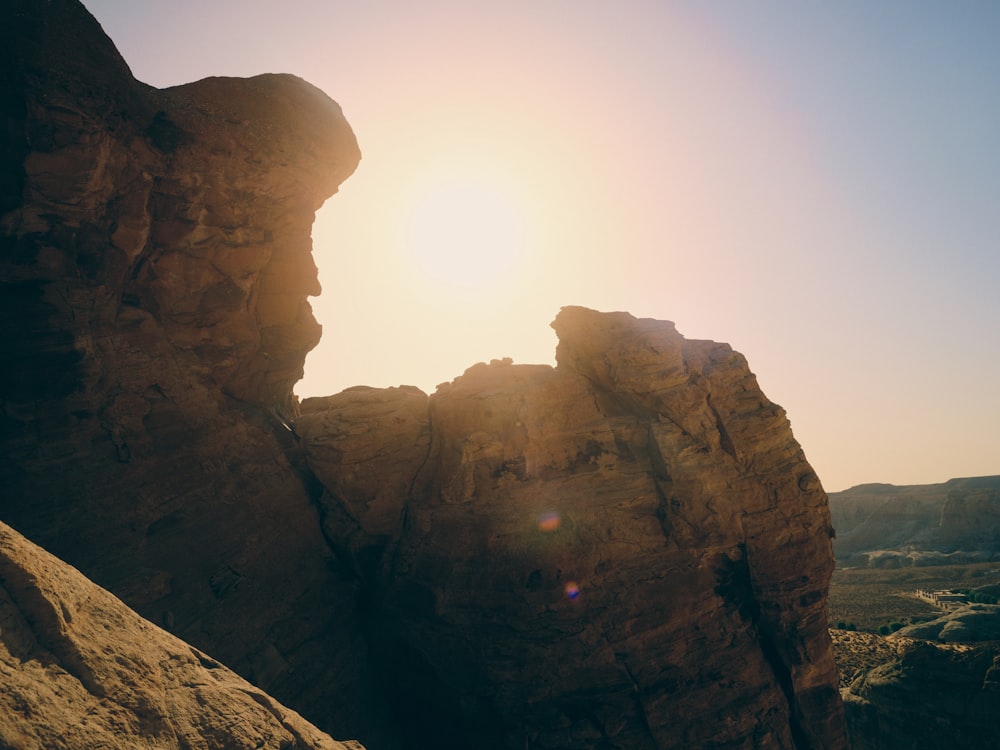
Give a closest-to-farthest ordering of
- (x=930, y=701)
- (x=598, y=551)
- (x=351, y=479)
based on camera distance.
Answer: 1. (x=598, y=551)
2. (x=351, y=479)
3. (x=930, y=701)

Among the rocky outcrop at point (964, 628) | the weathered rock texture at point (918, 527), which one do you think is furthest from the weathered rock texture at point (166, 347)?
the weathered rock texture at point (918, 527)

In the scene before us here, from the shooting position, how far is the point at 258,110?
25.0m

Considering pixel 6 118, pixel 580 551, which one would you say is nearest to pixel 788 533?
pixel 580 551

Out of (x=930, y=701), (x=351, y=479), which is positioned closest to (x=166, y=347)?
(x=351, y=479)

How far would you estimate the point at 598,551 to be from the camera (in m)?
22.0

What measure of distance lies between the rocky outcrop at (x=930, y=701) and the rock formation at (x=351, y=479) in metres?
14.4

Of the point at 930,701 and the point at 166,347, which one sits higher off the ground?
the point at 166,347

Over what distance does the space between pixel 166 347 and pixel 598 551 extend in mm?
18232

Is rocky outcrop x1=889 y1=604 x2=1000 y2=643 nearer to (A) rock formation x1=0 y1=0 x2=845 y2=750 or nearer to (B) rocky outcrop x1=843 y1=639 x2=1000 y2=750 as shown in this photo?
(B) rocky outcrop x1=843 y1=639 x2=1000 y2=750

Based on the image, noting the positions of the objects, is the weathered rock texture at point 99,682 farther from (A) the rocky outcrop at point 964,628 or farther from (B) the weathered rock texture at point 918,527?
(B) the weathered rock texture at point 918,527

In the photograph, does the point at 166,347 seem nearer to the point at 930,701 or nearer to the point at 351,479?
the point at 351,479

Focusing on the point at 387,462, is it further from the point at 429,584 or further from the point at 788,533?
the point at 788,533

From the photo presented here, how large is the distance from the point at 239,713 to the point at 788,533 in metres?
20.8

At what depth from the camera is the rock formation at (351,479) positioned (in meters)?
19.0
